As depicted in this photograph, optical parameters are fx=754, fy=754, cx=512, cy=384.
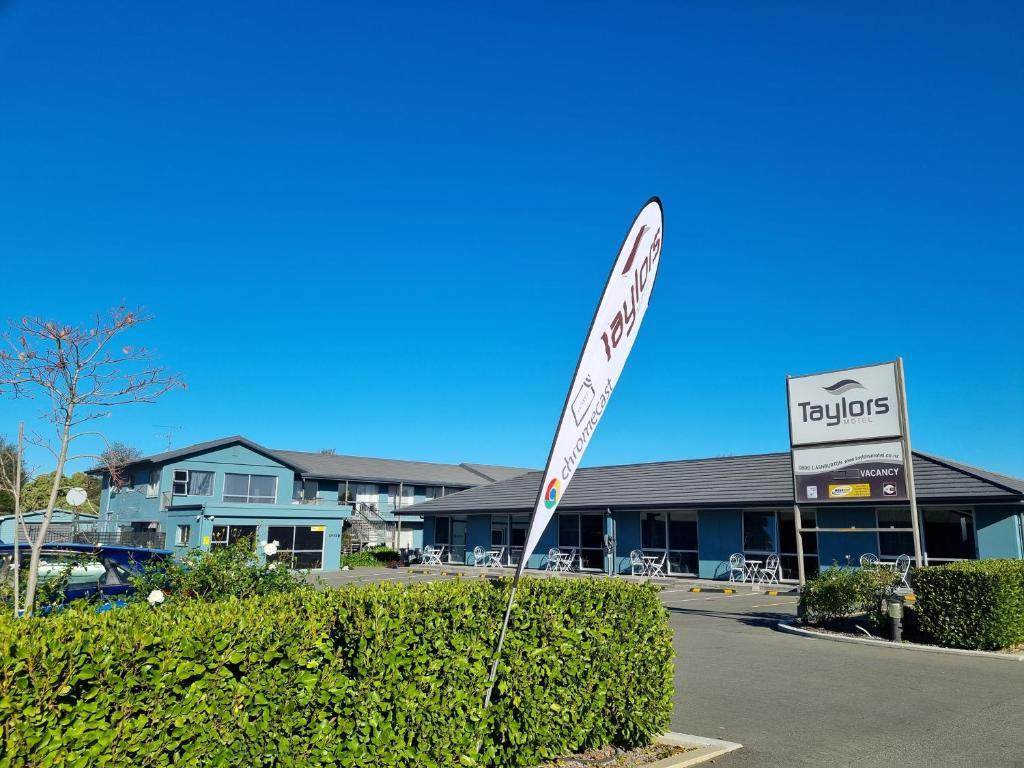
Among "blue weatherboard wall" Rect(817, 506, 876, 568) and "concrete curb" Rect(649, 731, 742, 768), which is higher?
"blue weatherboard wall" Rect(817, 506, 876, 568)

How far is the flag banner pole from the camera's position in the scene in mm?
5258

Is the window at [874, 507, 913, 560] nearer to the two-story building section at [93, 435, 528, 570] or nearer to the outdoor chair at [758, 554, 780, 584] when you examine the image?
the outdoor chair at [758, 554, 780, 584]

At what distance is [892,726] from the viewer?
720 centimetres

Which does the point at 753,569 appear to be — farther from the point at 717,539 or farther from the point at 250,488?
the point at 250,488

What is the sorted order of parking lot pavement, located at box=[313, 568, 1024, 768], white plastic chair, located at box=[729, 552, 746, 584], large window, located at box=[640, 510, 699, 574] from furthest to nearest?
large window, located at box=[640, 510, 699, 574] < white plastic chair, located at box=[729, 552, 746, 584] < parking lot pavement, located at box=[313, 568, 1024, 768]

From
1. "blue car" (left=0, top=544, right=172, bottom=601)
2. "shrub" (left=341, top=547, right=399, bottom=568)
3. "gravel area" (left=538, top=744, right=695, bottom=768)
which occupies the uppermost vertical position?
"blue car" (left=0, top=544, right=172, bottom=601)

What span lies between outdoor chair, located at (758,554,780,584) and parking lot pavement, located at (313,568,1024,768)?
1125cm

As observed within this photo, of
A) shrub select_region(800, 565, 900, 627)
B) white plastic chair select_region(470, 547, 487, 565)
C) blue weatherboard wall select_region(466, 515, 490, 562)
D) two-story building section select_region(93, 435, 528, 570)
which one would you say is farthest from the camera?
blue weatherboard wall select_region(466, 515, 490, 562)

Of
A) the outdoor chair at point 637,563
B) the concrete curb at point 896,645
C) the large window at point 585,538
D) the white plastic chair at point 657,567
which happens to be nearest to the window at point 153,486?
the large window at point 585,538

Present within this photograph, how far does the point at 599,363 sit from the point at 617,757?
10.4 ft

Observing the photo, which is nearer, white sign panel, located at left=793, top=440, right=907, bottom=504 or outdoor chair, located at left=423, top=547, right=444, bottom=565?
white sign panel, located at left=793, top=440, right=907, bottom=504

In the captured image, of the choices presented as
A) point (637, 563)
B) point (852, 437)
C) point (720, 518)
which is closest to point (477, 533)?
point (637, 563)

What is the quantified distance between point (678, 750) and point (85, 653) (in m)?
4.69

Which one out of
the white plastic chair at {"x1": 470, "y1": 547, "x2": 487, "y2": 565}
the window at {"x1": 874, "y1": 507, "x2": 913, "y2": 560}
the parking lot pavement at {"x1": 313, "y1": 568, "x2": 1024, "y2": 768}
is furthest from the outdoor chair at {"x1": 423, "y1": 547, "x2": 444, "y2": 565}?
the parking lot pavement at {"x1": 313, "y1": 568, "x2": 1024, "y2": 768}
